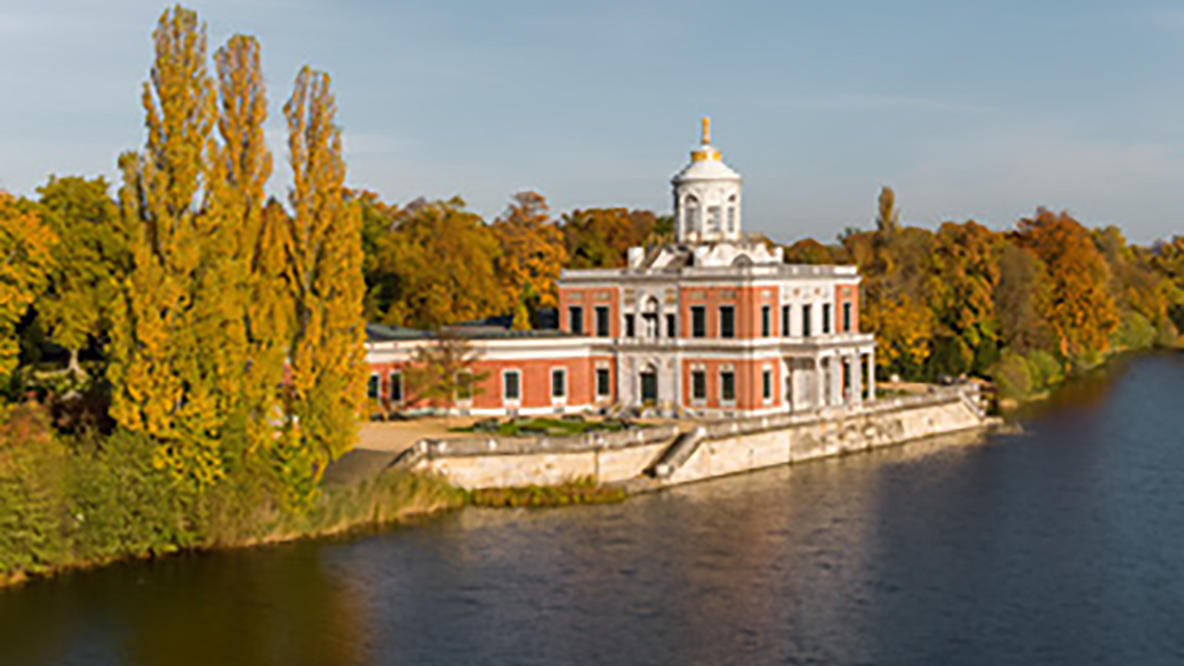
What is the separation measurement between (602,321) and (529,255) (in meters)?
28.4

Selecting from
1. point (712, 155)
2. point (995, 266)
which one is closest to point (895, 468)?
point (712, 155)

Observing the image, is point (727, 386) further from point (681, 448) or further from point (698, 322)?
point (681, 448)

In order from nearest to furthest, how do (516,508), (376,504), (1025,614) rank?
(1025,614)
(376,504)
(516,508)

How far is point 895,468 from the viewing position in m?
52.4

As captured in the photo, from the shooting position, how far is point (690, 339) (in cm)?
5809

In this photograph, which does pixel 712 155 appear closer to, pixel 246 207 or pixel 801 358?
pixel 801 358

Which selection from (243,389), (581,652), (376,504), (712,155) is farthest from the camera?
Result: (712,155)

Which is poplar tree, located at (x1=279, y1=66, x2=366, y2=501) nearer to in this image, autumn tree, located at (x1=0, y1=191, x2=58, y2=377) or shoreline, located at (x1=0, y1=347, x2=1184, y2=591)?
shoreline, located at (x1=0, y1=347, x2=1184, y2=591)

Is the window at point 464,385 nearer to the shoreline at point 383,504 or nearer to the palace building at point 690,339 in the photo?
the palace building at point 690,339

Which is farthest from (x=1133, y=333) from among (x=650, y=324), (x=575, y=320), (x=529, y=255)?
(x=575, y=320)

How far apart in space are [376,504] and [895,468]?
21.7m

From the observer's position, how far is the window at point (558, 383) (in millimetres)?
59250

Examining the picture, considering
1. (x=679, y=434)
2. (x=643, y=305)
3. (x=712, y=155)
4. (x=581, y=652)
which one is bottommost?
(x=581, y=652)

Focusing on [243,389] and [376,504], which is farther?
[376,504]
